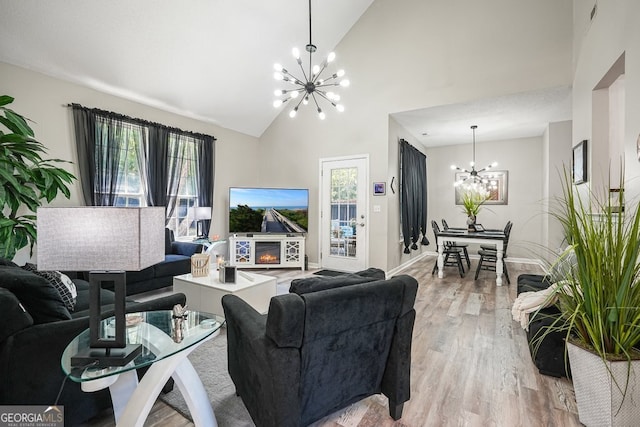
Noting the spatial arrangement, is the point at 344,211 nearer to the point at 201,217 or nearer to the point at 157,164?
the point at 201,217

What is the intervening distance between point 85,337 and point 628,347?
8.71 ft

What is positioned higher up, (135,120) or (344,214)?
(135,120)

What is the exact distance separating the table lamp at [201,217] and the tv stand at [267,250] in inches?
19.9

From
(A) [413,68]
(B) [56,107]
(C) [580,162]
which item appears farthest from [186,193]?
(C) [580,162]

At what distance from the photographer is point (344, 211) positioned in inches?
220

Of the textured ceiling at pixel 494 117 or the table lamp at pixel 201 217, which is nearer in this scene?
the textured ceiling at pixel 494 117

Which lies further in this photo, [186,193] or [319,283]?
[186,193]

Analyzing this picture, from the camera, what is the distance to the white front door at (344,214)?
5.34 meters

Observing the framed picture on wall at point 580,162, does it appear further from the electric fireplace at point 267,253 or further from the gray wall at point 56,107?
the gray wall at point 56,107

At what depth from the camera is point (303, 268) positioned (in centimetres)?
565

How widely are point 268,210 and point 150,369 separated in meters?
4.49

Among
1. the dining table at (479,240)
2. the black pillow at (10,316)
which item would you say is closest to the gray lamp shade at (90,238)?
the black pillow at (10,316)

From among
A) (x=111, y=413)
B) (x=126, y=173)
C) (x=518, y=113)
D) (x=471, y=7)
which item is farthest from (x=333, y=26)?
(x=111, y=413)

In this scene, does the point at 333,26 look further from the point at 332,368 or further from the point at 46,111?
the point at 332,368
